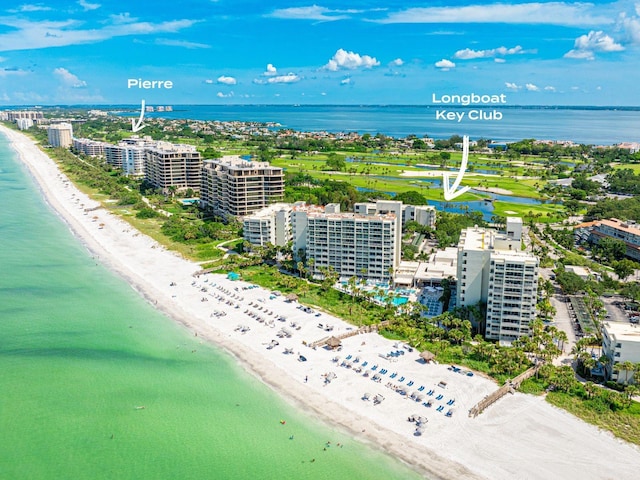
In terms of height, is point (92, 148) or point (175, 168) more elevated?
point (92, 148)

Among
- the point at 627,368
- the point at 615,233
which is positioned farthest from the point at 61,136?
the point at 627,368

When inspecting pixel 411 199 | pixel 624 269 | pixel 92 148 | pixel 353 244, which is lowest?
pixel 624 269

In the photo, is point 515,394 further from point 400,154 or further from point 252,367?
point 400,154

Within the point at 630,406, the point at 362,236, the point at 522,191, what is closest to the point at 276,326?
the point at 362,236

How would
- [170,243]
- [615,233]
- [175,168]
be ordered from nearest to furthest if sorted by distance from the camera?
[615,233]
[170,243]
[175,168]

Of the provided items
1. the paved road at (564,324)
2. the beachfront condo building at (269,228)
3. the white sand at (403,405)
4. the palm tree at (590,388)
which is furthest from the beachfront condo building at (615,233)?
the beachfront condo building at (269,228)

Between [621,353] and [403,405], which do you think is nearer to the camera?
[403,405]

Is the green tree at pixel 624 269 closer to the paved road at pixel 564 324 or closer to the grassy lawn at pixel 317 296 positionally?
the paved road at pixel 564 324

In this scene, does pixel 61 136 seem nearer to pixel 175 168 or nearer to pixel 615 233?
pixel 175 168
